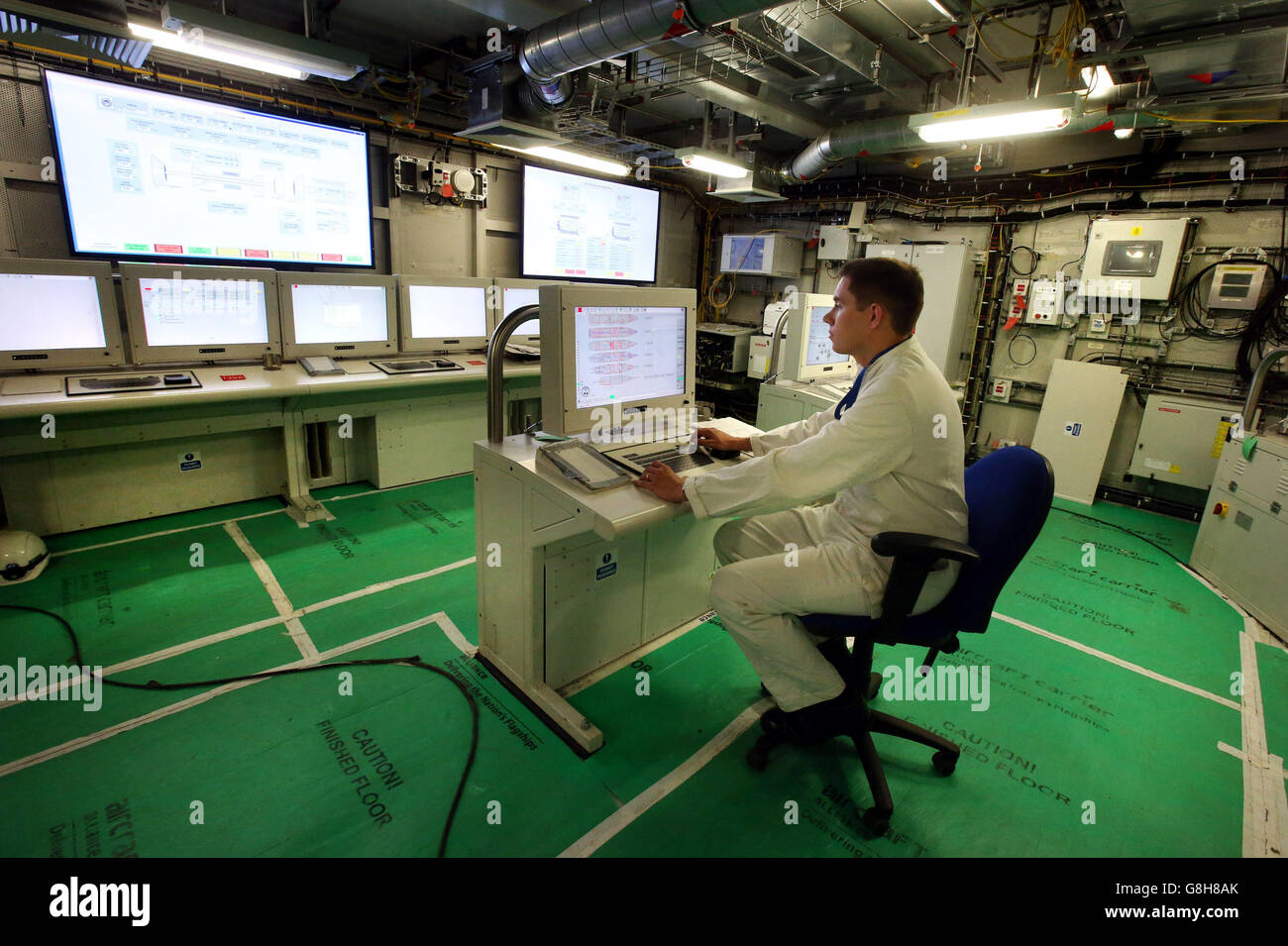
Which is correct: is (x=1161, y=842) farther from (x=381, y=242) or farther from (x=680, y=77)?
(x=381, y=242)

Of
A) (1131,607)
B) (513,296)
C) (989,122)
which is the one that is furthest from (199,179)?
(1131,607)

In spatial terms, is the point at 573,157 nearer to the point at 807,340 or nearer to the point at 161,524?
the point at 807,340

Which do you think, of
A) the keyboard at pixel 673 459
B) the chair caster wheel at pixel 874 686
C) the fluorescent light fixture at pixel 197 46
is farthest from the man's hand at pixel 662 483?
the fluorescent light fixture at pixel 197 46

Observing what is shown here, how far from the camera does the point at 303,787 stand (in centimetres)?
162

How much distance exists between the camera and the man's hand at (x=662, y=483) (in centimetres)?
155

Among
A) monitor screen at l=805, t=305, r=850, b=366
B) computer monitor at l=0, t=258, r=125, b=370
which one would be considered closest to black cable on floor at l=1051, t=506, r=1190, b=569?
monitor screen at l=805, t=305, r=850, b=366

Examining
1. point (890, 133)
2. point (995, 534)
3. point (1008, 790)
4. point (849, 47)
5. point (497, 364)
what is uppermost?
point (849, 47)

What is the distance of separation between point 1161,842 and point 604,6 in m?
3.56

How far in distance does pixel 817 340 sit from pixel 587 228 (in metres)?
2.90

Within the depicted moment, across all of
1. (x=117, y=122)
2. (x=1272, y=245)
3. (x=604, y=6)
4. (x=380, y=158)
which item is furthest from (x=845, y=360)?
(x=117, y=122)

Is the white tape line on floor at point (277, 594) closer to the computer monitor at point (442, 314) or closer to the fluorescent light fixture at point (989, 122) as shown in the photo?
the computer monitor at point (442, 314)

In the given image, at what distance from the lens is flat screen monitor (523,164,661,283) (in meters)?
5.14

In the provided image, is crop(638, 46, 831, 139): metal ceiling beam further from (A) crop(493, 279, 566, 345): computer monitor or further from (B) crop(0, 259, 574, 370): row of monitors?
(B) crop(0, 259, 574, 370): row of monitors
